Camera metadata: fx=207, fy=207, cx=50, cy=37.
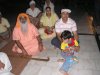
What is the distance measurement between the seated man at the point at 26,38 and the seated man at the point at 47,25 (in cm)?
87

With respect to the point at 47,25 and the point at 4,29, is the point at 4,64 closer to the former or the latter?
the point at 47,25

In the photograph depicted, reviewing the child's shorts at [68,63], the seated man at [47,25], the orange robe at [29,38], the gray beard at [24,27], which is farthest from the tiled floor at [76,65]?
the gray beard at [24,27]

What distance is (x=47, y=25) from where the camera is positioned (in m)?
6.35

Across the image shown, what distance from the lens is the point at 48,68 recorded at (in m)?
4.44

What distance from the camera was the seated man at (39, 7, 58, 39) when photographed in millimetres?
6082

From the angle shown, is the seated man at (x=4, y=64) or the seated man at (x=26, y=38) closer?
the seated man at (x=4, y=64)

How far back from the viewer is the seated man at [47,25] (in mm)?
6082

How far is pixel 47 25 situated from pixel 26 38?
1.33 m

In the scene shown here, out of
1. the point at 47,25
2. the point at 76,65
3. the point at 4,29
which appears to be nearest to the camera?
the point at 76,65

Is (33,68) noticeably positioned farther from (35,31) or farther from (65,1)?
(65,1)

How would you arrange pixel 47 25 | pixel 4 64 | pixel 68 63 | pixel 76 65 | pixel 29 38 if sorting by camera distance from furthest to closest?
1. pixel 47 25
2. pixel 29 38
3. pixel 76 65
4. pixel 68 63
5. pixel 4 64

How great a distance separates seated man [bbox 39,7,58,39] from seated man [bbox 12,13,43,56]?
866 mm

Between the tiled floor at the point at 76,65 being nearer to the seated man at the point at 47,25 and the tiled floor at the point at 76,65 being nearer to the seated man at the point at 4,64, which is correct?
the seated man at the point at 47,25

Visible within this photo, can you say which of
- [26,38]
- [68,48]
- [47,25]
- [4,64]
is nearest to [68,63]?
[68,48]
